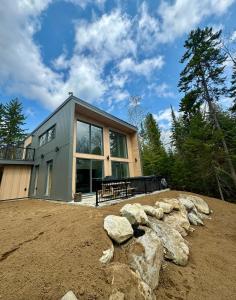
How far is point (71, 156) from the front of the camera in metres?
7.74

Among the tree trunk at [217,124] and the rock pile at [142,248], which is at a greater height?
the tree trunk at [217,124]

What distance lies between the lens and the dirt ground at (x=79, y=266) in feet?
5.94

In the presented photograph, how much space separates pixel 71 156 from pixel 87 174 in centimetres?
177

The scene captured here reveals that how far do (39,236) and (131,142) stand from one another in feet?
36.2

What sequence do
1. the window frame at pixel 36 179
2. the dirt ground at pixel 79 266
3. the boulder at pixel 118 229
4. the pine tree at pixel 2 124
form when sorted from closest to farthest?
the dirt ground at pixel 79 266 → the boulder at pixel 118 229 → the window frame at pixel 36 179 → the pine tree at pixel 2 124

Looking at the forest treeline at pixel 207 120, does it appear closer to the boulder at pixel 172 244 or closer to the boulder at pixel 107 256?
the boulder at pixel 172 244

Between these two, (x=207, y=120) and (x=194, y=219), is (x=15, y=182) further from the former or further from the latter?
(x=207, y=120)

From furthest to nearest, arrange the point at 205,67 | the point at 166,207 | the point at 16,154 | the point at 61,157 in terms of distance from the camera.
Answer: the point at 16,154 → the point at 205,67 → the point at 61,157 → the point at 166,207

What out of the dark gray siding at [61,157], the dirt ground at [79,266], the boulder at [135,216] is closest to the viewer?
the dirt ground at [79,266]

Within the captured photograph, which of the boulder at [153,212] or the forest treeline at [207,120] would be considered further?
the forest treeline at [207,120]

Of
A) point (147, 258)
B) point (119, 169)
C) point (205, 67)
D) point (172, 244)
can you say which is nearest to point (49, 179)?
point (119, 169)

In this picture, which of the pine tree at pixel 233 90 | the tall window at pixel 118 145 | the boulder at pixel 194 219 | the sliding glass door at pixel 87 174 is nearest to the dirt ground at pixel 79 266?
the boulder at pixel 194 219

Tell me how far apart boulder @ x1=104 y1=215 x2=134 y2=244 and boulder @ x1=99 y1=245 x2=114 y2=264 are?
32 cm

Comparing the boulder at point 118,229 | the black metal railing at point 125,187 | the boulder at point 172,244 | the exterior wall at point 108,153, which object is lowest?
the boulder at point 172,244
